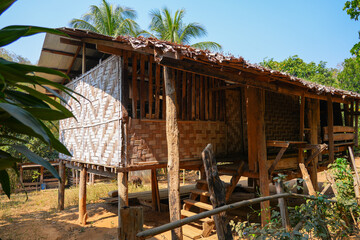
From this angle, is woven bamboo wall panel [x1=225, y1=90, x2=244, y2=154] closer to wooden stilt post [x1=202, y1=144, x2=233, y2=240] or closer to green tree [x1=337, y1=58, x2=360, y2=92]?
wooden stilt post [x1=202, y1=144, x2=233, y2=240]

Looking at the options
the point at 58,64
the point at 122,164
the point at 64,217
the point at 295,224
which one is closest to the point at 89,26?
the point at 58,64

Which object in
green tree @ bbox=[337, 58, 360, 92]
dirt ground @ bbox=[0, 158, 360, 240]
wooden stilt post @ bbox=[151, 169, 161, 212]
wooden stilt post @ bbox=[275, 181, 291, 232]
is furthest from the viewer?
green tree @ bbox=[337, 58, 360, 92]

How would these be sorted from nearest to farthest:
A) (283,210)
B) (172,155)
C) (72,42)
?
(283,210)
(172,155)
(72,42)

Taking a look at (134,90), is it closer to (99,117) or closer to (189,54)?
(99,117)

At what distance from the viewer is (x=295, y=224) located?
342 centimetres

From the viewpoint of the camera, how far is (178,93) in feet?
19.6

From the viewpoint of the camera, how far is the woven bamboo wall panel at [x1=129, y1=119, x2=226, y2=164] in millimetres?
5168

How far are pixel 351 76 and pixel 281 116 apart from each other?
14.5 m

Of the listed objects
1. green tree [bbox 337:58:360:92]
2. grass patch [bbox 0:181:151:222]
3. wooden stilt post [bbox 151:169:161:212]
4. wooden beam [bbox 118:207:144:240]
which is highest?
green tree [bbox 337:58:360:92]

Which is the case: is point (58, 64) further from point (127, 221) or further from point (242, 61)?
point (127, 221)

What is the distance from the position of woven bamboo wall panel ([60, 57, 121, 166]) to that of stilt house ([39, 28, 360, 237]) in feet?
0.07

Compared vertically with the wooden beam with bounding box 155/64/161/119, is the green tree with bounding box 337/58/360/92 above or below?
above

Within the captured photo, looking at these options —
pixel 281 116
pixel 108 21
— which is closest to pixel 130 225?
pixel 281 116

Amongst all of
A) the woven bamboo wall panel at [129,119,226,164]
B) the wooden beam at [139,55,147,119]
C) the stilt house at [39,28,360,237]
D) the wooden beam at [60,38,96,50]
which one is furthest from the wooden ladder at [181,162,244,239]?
the wooden beam at [60,38,96,50]
